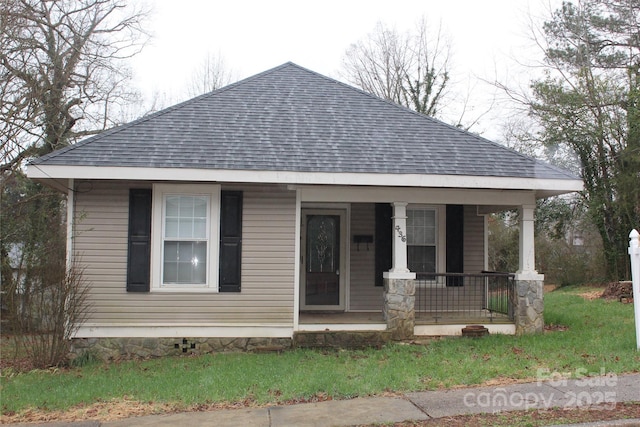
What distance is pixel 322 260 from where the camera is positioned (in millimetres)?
11680

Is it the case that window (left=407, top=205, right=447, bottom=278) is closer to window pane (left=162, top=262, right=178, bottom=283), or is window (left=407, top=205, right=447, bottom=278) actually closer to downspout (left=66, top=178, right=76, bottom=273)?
window pane (left=162, top=262, right=178, bottom=283)

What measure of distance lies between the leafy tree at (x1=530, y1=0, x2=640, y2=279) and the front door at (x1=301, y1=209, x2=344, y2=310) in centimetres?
1045

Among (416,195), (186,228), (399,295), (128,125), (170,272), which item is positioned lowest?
(399,295)

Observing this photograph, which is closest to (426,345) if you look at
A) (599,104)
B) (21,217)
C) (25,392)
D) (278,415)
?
(278,415)

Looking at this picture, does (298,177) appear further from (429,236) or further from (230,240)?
(429,236)

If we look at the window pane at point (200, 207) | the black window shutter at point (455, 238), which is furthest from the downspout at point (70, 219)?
the black window shutter at point (455, 238)

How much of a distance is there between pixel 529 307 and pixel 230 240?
17.1 feet

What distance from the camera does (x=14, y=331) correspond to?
8.55 metres

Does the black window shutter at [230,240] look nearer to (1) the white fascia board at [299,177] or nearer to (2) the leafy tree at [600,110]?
(1) the white fascia board at [299,177]

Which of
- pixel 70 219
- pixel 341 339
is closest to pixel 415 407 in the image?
pixel 341 339

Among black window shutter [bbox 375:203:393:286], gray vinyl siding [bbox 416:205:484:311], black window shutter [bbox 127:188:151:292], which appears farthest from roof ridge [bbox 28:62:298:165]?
gray vinyl siding [bbox 416:205:484:311]

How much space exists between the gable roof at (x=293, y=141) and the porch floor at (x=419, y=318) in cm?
254

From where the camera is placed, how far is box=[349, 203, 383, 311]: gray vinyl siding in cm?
1150

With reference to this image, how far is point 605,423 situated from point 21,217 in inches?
514
